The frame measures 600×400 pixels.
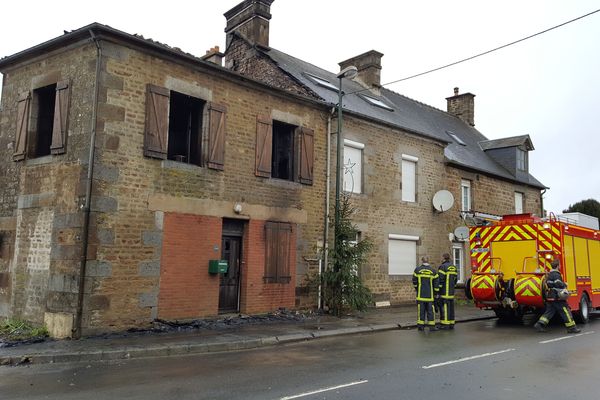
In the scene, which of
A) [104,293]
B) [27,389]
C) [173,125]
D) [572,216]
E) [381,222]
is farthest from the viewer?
[572,216]

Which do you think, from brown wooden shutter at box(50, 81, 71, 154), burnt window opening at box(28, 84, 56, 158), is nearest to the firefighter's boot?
brown wooden shutter at box(50, 81, 71, 154)

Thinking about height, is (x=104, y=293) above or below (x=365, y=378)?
above

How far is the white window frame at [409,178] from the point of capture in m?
17.4

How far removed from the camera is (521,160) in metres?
24.4

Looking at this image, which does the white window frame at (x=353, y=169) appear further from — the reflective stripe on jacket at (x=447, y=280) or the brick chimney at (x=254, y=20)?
the brick chimney at (x=254, y=20)

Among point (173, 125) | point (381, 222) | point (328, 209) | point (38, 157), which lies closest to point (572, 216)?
point (381, 222)

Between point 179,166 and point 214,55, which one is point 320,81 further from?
point 179,166

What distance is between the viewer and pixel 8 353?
27.1 ft

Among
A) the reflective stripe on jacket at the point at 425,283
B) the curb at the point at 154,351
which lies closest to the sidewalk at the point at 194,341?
the curb at the point at 154,351

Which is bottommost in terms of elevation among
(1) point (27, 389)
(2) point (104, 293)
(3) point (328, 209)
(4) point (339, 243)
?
(1) point (27, 389)

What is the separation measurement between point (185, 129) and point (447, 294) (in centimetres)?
748

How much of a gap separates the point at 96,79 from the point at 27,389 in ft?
20.5

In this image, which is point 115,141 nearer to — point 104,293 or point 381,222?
point 104,293

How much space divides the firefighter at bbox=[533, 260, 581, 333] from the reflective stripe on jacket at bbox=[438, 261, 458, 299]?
2013 millimetres
